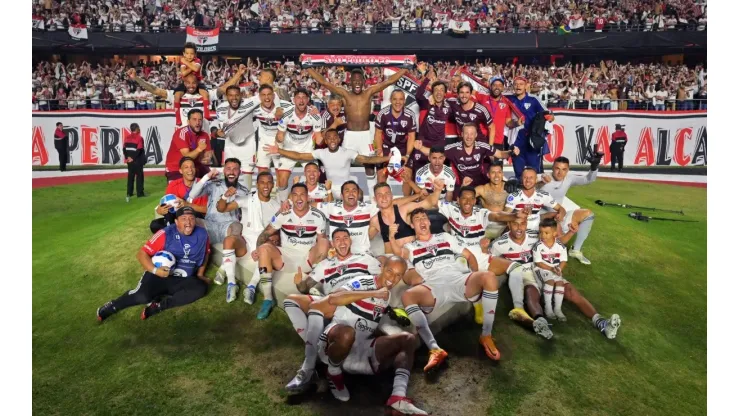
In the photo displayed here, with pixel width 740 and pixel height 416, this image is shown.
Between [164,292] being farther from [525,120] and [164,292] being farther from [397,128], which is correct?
[525,120]

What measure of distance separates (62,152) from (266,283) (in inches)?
296

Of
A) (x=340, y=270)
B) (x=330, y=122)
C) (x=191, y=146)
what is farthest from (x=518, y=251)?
(x=191, y=146)

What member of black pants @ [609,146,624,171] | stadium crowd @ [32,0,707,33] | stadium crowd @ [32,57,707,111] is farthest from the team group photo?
stadium crowd @ [32,0,707,33]

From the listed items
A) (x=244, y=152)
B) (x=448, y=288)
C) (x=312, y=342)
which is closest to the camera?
(x=312, y=342)

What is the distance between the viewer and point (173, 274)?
577 centimetres

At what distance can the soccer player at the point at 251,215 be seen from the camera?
19.0 ft

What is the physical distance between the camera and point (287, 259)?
572 cm

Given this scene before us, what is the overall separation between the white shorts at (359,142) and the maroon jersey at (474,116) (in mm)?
1149

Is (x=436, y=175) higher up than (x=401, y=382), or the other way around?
(x=436, y=175)

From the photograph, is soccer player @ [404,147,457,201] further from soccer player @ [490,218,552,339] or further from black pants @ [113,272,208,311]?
black pants @ [113,272,208,311]

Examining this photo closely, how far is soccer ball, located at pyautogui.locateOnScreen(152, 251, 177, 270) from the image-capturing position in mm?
5645

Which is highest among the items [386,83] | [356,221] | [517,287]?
[386,83]

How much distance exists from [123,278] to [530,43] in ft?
49.9

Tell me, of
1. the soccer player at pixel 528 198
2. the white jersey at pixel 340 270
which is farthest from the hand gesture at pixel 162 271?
the soccer player at pixel 528 198
